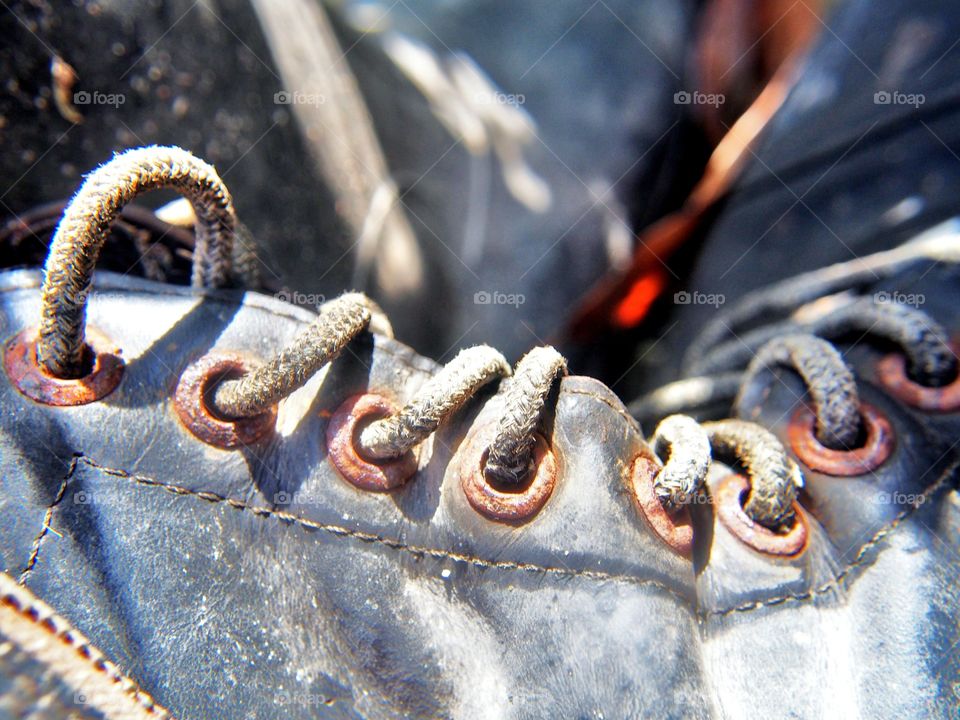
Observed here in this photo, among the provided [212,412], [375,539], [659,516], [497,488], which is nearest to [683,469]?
[659,516]

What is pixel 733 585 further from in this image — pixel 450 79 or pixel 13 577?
pixel 450 79

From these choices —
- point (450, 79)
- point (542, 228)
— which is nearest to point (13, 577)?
point (542, 228)

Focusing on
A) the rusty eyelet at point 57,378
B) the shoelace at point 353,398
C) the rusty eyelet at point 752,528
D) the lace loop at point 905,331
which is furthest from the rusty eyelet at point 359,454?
the lace loop at point 905,331

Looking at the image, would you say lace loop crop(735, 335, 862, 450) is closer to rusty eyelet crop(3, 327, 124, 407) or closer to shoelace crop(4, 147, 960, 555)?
shoelace crop(4, 147, 960, 555)

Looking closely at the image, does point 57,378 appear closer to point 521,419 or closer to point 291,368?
point 291,368

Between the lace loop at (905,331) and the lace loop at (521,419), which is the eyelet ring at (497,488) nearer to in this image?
the lace loop at (521,419)
